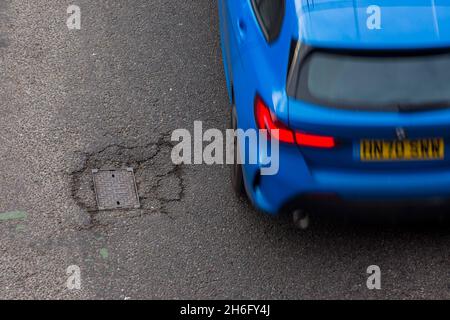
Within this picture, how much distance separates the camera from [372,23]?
5.30 m

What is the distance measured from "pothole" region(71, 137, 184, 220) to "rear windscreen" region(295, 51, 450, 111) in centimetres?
161

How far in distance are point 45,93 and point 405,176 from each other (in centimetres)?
339

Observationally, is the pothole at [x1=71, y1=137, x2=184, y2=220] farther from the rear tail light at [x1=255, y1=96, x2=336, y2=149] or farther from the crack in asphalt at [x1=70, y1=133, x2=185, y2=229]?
the rear tail light at [x1=255, y1=96, x2=336, y2=149]

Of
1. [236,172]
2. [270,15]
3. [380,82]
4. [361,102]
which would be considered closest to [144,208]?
[236,172]

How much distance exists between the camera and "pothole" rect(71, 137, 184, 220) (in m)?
6.40

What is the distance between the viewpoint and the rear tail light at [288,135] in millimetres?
5203

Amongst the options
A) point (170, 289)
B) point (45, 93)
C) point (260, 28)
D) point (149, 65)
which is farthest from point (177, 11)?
point (170, 289)

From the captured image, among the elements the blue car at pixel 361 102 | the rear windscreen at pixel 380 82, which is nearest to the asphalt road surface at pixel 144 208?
the blue car at pixel 361 102

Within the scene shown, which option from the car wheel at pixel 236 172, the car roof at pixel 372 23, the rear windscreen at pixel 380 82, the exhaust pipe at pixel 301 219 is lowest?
the exhaust pipe at pixel 301 219

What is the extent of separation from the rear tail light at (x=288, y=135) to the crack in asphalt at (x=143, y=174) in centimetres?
124

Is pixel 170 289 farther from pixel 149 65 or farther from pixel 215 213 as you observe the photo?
pixel 149 65
